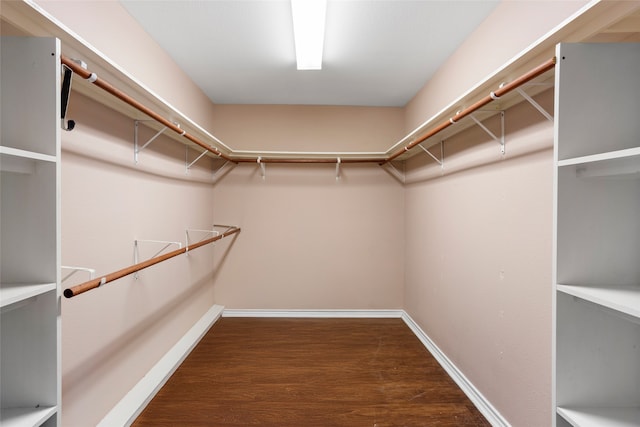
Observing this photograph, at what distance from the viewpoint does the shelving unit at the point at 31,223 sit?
2.79 ft

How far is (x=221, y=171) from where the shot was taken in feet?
10.8

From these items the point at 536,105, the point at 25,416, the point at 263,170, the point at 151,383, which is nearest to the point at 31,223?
the point at 25,416

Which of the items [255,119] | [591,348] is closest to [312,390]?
[591,348]

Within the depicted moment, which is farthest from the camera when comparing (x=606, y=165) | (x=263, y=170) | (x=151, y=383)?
(x=263, y=170)

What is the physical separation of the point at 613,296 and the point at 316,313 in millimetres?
2771

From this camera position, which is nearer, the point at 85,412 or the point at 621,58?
the point at 621,58

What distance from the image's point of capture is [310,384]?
79.5 inches

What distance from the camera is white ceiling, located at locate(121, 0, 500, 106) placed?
5.56 feet

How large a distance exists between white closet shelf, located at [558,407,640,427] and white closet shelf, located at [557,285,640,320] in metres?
0.34

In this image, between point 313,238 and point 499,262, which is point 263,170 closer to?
point 313,238

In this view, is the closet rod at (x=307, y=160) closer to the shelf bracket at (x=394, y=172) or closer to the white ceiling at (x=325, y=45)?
the shelf bracket at (x=394, y=172)

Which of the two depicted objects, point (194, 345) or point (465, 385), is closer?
point (465, 385)

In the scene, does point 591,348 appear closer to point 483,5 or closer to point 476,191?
point 476,191

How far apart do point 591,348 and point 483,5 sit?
173 cm
